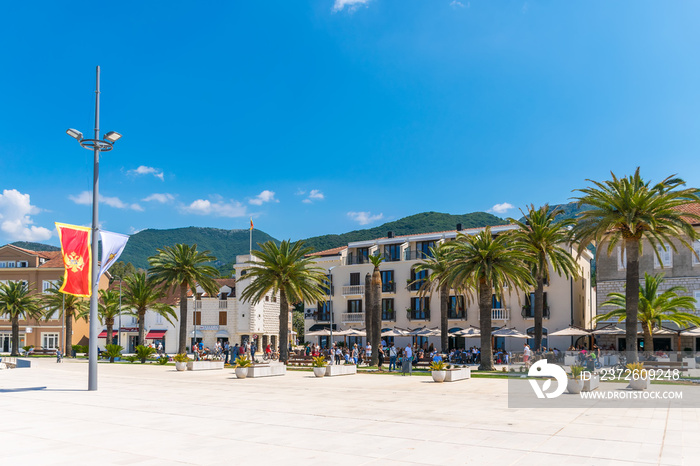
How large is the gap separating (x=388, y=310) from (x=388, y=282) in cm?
283

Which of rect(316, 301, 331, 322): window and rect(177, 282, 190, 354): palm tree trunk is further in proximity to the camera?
rect(316, 301, 331, 322): window

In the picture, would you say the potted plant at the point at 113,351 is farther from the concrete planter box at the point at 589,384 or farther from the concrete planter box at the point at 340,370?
the concrete planter box at the point at 589,384

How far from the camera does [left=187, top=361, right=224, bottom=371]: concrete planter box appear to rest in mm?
35812

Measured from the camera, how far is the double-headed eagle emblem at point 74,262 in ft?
69.3

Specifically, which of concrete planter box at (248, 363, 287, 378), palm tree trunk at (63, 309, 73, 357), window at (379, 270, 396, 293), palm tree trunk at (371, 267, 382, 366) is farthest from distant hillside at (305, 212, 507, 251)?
concrete planter box at (248, 363, 287, 378)

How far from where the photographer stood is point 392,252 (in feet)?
203

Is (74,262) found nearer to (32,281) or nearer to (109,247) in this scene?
(109,247)

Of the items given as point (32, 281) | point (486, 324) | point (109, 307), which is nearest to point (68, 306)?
point (109, 307)

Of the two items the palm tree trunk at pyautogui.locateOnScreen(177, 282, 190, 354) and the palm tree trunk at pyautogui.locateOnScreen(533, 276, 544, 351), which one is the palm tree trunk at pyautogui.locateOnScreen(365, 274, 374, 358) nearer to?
the palm tree trunk at pyautogui.locateOnScreen(533, 276, 544, 351)

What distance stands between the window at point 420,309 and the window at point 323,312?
10069mm

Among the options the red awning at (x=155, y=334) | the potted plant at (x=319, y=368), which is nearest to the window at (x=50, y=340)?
the red awning at (x=155, y=334)

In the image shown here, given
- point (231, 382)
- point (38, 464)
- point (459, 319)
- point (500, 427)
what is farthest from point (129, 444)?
point (459, 319)

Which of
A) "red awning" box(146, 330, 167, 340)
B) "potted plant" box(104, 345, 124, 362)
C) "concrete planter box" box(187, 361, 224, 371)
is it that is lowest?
"red awning" box(146, 330, 167, 340)

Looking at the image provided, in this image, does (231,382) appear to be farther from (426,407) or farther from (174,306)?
(174,306)
